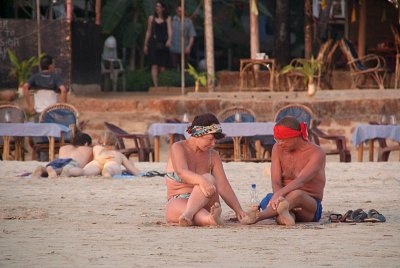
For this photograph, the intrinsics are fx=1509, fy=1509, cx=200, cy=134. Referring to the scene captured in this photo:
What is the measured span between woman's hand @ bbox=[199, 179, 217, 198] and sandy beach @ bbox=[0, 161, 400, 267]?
0.24 meters

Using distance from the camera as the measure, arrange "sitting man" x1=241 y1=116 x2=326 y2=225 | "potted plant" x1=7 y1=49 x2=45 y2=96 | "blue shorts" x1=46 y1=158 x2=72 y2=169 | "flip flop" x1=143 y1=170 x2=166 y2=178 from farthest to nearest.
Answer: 1. "potted plant" x1=7 y1=49 x2=45 y2=96
2. "flip flop" x1=143 y1=170 x2=166 y2=178
3. "blue shorts" x1=46 y1=158 x2=72 y2=169
4. "sitting man" x1=241 y1=116 x2=326 y2=225

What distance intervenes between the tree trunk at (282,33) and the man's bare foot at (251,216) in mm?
16023

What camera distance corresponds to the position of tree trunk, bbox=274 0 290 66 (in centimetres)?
2669

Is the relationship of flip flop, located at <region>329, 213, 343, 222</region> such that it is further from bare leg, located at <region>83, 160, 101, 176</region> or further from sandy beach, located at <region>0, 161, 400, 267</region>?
bare leg, located at <region>83, 160, 101, 176</region>

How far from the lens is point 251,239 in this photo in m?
9.89

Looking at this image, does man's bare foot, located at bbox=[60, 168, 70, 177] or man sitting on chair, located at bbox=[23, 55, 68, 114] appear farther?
man sitting on chair, located at bbox=[23, 55, 68, 114]

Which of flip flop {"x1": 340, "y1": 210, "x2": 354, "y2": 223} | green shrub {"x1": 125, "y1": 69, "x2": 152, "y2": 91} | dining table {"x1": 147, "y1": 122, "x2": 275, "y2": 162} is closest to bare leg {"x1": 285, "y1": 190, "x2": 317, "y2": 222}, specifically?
flip flop {"x1": 340, "y1": 210, "x2": 354, "y2": 223}

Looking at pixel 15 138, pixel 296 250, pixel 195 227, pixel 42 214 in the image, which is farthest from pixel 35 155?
pixel 296 250

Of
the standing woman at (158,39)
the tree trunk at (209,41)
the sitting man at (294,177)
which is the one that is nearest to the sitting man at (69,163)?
the sitting man at (294,177)

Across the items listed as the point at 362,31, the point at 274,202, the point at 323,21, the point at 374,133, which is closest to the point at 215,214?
the point at 274,202

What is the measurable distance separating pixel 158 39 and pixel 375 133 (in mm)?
9790

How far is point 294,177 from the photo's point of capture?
11039 millimetres

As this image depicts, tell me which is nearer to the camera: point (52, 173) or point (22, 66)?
point (52, 173)

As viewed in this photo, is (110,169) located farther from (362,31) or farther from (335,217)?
(362,31)
